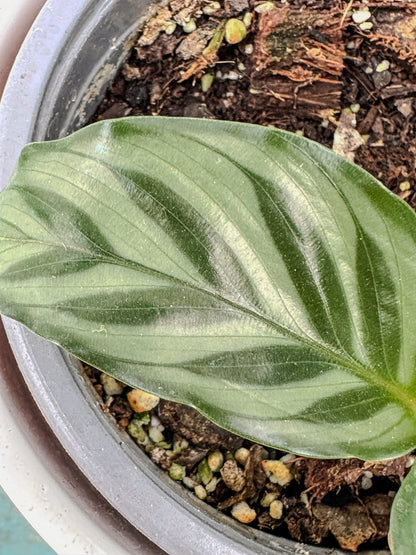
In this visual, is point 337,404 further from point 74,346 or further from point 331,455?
point 74,346

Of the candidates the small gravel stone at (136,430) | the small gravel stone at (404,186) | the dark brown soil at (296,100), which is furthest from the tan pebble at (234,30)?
the small gravel stone at (136,430)

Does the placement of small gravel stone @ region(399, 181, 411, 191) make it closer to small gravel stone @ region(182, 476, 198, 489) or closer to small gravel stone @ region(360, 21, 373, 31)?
small gravel stone @ region(360, 21, 373, 31)

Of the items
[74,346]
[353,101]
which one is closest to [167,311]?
[74,346]

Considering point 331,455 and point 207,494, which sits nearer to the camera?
point 331,455

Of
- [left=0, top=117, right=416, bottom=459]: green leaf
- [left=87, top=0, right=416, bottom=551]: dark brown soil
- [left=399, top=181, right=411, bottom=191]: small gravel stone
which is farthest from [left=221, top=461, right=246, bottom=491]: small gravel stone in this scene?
[left=399, top=181, right=411, bottom=191]: small gravel stone

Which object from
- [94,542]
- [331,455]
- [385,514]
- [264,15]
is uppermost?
[264,15]

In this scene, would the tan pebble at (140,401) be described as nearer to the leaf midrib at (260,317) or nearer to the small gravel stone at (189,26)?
the leaf midrib at (260,317)

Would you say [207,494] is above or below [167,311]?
below
